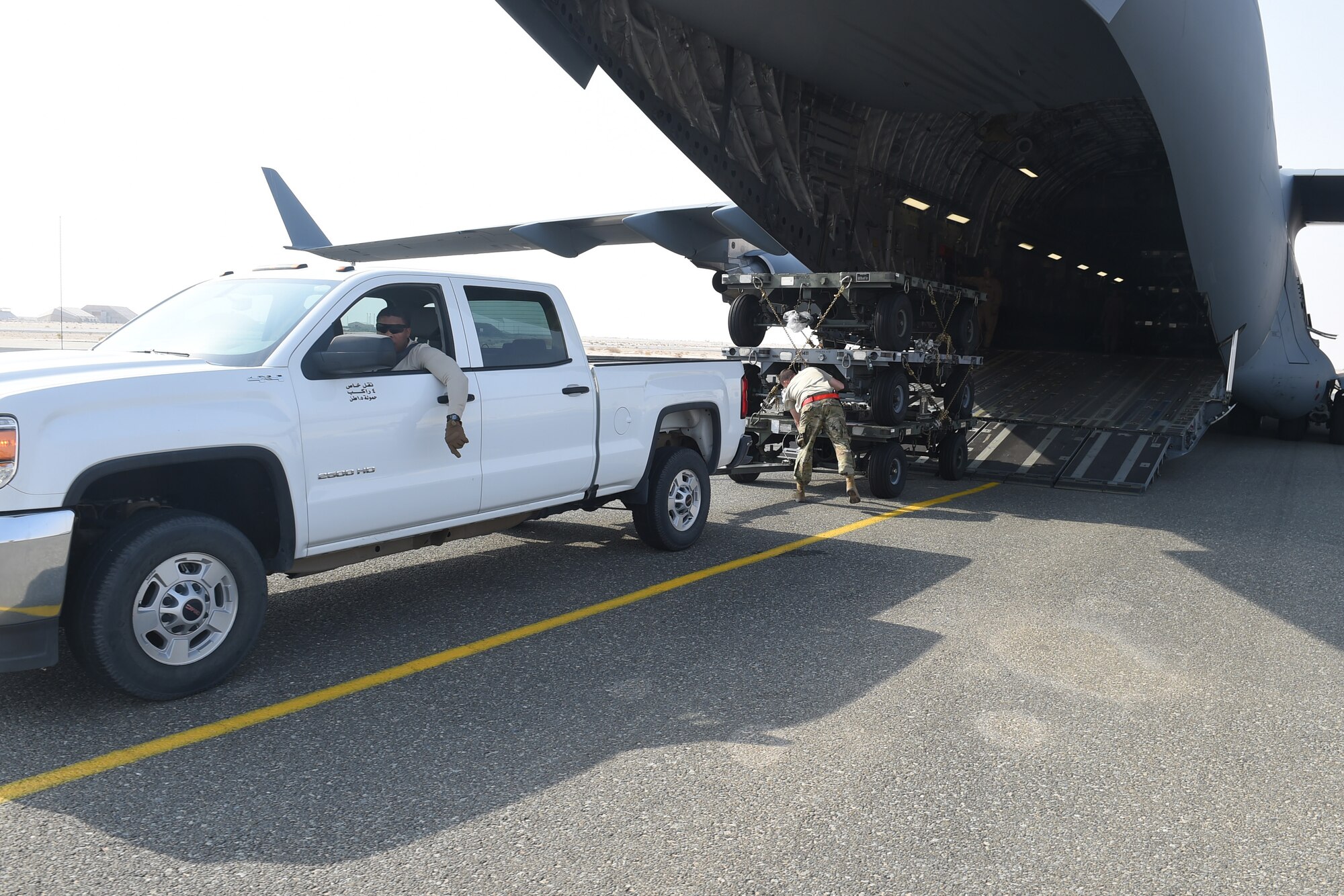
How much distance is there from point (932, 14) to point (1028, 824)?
27.7 feet

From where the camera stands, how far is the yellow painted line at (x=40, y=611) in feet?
12.3

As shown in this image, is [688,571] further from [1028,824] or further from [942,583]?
[1028,824]

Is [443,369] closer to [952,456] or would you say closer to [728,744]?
[728,744]

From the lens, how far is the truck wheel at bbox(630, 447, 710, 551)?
729 centimetres

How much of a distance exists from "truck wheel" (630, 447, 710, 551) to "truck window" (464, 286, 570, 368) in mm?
1318

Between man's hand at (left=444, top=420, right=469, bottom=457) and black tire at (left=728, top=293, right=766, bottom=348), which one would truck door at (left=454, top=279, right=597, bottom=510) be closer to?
man's hand at (left=444, top=420, right=469, bottom=457)

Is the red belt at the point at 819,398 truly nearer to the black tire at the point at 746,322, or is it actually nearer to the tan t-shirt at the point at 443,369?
the black tire at the point at 746,322

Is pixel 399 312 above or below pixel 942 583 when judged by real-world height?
above

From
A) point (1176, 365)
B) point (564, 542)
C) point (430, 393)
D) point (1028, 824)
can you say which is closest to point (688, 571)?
point (564, 542)

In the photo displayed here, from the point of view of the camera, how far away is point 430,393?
17.6 ft

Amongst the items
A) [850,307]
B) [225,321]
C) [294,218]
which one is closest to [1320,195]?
[850,307]

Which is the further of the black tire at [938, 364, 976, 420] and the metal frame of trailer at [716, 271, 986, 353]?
the black tire at [938, 364, 976, 420]

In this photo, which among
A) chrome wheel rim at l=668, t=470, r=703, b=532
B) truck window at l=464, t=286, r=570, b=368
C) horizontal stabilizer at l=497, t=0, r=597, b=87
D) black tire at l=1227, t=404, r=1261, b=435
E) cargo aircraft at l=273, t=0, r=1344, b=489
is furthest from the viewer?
black tire at l=1227, t=404, r=1261, b=435

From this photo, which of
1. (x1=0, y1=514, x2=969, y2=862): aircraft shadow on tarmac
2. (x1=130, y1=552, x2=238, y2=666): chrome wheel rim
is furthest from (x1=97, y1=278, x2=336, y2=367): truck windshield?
(x1=0, y1=514, x2=969, y2=862): aircraft shadow on tarmac
